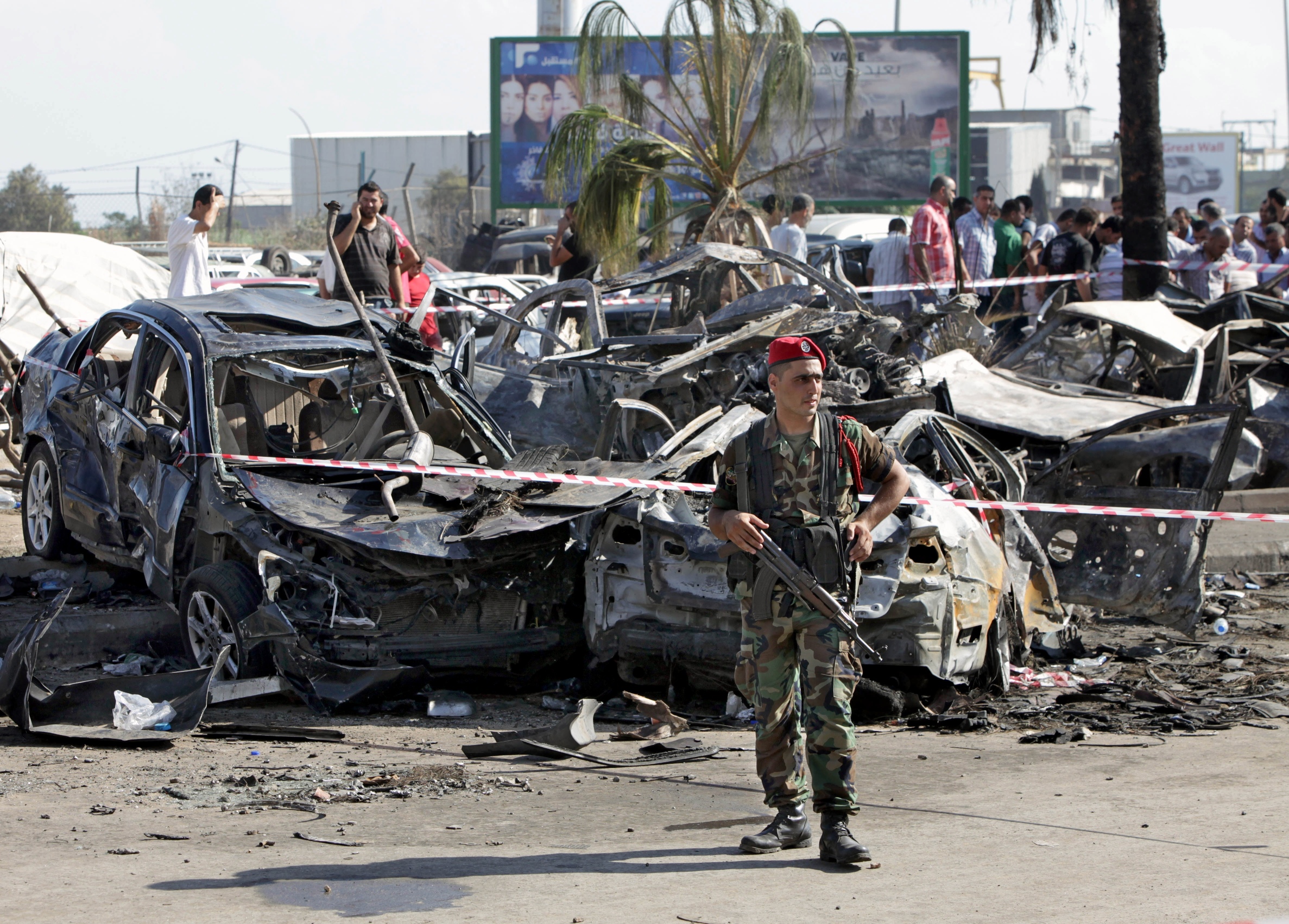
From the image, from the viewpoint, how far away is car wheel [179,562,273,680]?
6449 mm

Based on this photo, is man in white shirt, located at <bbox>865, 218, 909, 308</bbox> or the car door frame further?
man in white shirt, located at <bbox>865, 218, 909, 308</bbox>

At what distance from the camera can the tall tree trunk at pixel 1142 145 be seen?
13430 millimetres

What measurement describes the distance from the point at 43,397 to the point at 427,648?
3.53 metres

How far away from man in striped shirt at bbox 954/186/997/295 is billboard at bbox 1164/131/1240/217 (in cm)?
5838

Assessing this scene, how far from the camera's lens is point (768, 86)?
15.4 metres

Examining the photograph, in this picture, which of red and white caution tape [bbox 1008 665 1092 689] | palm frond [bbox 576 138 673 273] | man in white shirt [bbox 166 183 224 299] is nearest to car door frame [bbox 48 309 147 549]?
man in white shirt [bbox 166 183 224 299]

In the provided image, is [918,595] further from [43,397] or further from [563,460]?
[43,397]

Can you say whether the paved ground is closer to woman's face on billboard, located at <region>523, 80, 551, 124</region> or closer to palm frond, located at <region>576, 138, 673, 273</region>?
palm frond, located at <region>576, 138, 673, 273</region>

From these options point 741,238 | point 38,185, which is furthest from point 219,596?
point 38,185

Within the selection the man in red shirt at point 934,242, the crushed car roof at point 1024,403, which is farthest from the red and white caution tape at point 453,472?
the man in red shirt at point 934,242

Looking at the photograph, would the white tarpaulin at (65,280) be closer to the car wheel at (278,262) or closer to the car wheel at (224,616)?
the car wheel at (278,262)

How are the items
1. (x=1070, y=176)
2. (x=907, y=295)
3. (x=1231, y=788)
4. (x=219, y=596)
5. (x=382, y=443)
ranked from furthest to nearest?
1. (x=1070, y=176)
2. (x=907, y=295)
3. (x=382, y=443)
4. (x=219, y=596)
5. (x=1231, y=788)

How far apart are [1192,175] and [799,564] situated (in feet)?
241

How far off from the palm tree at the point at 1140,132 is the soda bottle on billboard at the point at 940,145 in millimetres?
14573
